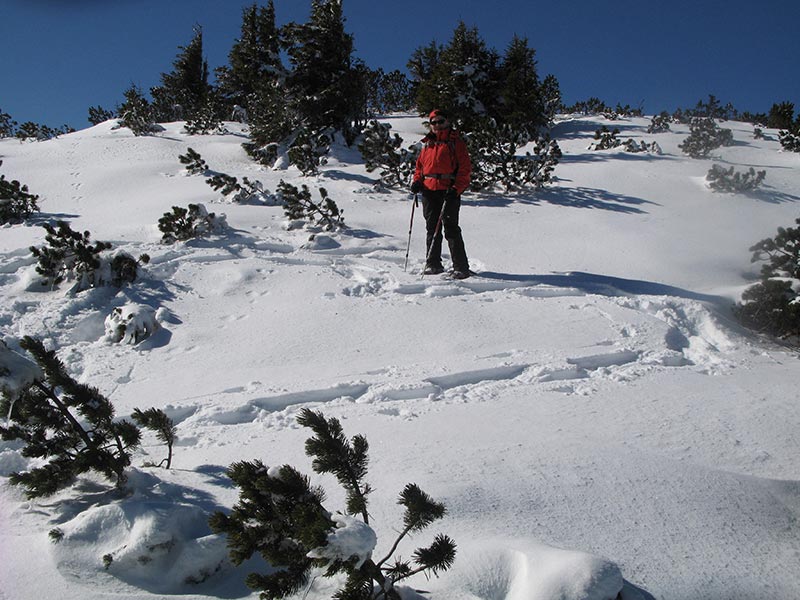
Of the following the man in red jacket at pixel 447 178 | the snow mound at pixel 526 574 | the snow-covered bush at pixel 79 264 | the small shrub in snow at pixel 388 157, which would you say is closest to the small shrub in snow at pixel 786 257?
the man in red jacket at pixel 447 178

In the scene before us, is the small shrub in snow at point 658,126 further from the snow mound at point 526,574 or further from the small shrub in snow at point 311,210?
the snow mound at point 526,574

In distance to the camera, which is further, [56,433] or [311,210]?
[311,210]

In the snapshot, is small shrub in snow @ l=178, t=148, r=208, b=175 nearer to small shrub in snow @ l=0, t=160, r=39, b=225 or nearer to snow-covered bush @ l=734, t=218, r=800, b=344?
small shrub in snow @ l=0, t=160, r=39, b=225

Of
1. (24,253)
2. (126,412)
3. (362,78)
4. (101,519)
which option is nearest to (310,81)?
(362,78)

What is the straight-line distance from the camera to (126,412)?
142 inches

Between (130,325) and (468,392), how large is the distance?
10.7ft

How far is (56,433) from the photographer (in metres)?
2.40

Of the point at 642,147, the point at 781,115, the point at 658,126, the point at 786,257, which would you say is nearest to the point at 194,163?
the point at 786,257

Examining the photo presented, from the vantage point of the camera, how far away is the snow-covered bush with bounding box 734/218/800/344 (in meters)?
4.80

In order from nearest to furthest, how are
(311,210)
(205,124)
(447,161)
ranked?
(447,161), (311,210), (205,124)

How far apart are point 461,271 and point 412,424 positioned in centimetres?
307

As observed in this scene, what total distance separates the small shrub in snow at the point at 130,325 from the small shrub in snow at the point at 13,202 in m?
4.44

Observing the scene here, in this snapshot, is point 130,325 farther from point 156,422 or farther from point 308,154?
point 308,154

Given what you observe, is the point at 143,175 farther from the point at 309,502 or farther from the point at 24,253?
the point at 309,502
